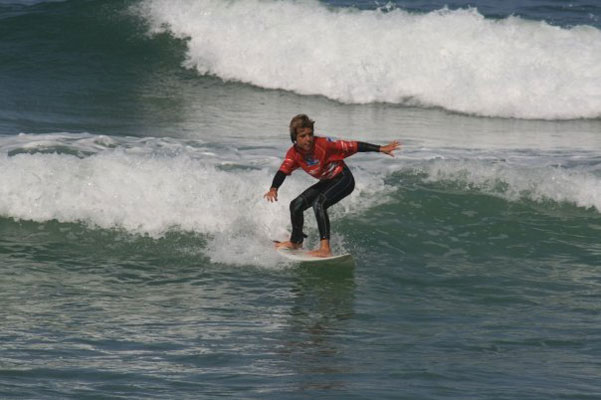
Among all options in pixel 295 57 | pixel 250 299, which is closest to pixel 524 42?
pixel 295 57

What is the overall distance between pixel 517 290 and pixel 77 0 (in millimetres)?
15698

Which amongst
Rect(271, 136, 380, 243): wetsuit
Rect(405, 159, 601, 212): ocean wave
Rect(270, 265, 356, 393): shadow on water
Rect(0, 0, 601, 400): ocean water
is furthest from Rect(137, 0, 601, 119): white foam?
Rect(270, 265, 356, 393): shadow on water

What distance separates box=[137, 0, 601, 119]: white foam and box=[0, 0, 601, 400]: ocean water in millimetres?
51

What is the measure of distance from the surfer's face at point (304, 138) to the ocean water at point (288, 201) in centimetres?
106

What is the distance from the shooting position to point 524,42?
1948 cm

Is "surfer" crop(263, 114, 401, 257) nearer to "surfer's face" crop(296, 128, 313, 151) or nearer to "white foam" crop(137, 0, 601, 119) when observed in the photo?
"surfer's face" crop(296, 128, 313, 151)

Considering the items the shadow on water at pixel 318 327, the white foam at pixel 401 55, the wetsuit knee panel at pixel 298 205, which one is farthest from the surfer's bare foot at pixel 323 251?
the white foam at pixel 401 55

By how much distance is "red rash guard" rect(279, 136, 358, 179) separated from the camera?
29.3 ft

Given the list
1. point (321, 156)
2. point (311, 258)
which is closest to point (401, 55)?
point (321, 156)

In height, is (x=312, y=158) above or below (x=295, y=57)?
below

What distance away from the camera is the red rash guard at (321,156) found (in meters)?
8.94

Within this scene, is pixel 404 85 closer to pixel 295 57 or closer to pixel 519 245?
pixel 295 57

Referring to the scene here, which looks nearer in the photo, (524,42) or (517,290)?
(517,290)

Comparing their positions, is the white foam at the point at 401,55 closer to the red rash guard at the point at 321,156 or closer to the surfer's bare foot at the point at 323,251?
the red rash guard at the point at 321,156
